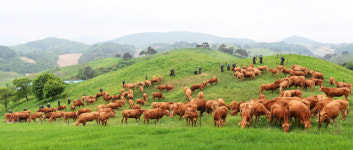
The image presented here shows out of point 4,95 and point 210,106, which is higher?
point 210,106

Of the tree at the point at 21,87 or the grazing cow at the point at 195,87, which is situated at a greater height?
the grazing cow at the point at 195,87

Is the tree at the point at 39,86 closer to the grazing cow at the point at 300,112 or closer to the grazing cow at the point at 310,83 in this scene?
the grazing cow at the point at 300,112

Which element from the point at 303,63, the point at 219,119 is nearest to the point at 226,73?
the point at 303,63

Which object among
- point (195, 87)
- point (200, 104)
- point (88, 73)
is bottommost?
point (88, 73)

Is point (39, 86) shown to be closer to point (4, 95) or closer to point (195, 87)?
point (4, 95)

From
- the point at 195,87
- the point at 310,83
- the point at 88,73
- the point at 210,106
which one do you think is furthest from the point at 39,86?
the point at 88,73

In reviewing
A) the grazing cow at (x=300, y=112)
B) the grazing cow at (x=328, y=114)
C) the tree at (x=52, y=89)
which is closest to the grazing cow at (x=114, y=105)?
the grazing cow at (x=300, y=112)

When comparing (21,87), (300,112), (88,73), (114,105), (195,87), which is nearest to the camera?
(300,112)

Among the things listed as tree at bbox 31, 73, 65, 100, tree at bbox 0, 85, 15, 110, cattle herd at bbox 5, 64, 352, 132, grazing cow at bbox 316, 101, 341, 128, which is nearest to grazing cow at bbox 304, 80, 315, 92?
cattle herd at bbox 5, 64, 352, 132

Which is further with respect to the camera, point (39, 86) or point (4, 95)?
point (4, 95)

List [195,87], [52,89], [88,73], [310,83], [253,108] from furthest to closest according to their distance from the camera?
[88,73] → [52,89] → [195,87] → [310,83] → [253,108]

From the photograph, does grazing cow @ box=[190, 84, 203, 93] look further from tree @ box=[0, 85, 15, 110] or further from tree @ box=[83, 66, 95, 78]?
tree @ box=[83, 66, 95, 78]

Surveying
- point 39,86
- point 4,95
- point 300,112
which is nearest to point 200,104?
point 300,112

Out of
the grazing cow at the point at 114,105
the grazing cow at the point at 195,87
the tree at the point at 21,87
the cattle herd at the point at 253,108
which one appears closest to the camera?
the cattle herd at the point at 253,108
